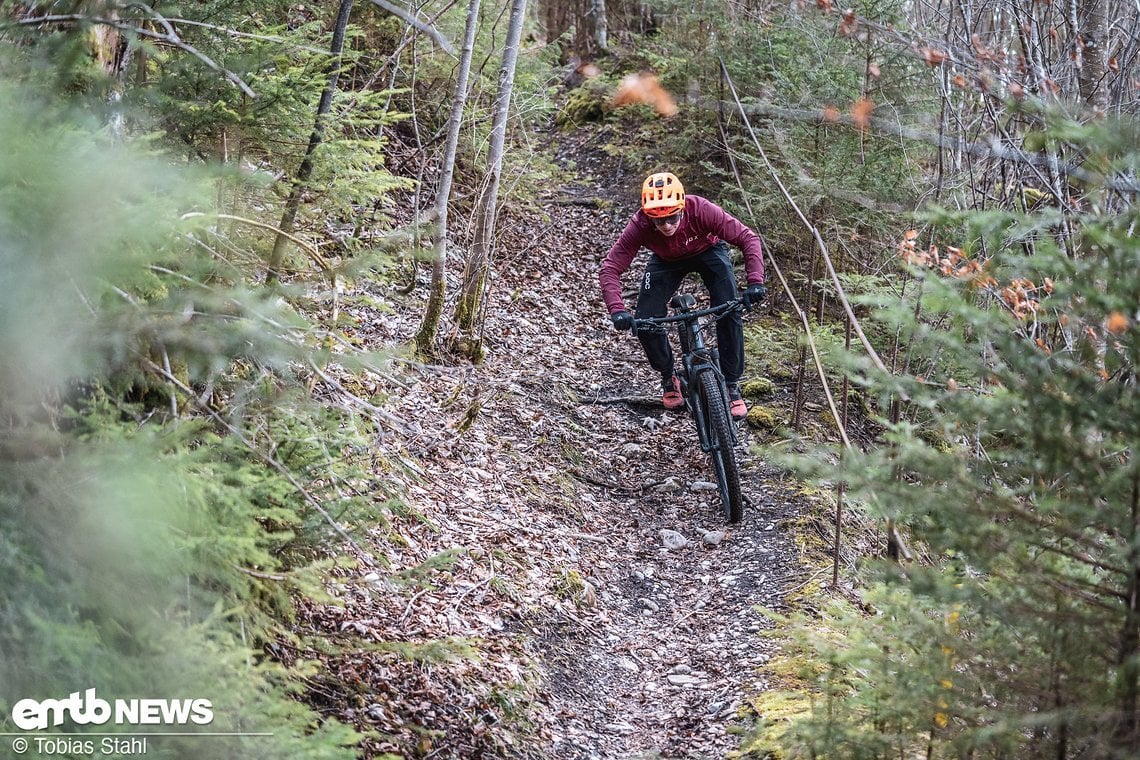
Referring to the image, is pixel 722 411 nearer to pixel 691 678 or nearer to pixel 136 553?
pixel 691 678

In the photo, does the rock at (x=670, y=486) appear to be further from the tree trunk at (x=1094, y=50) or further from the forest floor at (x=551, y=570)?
the tree trunk at (x=1094, y=50)

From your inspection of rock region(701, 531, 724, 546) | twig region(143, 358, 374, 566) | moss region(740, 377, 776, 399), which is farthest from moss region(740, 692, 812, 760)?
moss region(740, 377, 776, 399)

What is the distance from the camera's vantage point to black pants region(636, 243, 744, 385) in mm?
7473

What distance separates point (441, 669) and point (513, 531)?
192 cm

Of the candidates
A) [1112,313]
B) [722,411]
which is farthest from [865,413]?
[1112,313]

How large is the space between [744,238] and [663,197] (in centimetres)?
78

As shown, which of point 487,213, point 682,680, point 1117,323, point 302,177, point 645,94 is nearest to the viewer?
point 1117,323

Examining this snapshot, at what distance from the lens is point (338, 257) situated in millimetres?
7559

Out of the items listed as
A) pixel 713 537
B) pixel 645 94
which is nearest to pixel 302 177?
pixel 713 537

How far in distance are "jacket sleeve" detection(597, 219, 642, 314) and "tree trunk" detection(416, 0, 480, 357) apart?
151 cm

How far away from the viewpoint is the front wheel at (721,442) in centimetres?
690

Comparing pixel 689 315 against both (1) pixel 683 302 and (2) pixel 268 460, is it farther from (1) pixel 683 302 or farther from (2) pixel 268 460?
(2) pixel 268 460

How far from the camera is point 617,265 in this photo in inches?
295

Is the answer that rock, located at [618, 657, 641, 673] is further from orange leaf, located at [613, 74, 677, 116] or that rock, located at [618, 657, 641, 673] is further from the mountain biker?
orange leaf, located at [613, 74, 677, 116]
